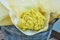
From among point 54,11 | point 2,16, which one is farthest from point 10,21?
point 54,11

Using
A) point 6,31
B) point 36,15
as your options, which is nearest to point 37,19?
point 36,15

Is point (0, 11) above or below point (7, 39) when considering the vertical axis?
above

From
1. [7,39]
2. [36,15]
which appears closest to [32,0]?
[36,15]

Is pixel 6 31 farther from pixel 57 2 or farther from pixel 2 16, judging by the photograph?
pixel 57 2

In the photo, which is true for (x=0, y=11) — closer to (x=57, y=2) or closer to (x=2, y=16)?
(x=2, y=16)
